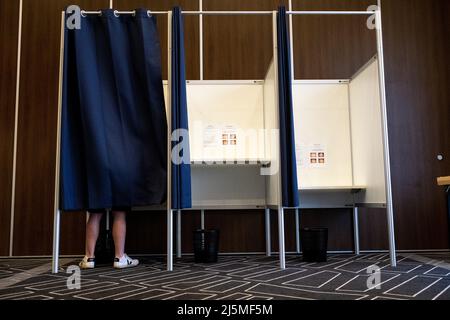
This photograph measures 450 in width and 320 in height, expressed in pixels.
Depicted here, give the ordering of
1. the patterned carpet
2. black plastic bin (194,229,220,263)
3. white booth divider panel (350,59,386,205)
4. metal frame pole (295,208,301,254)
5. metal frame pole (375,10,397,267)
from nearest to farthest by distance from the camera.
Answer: the patterned carpet < metal frame pole (375,10,397,267) < white booth divider panel (350,59,386,205) < black plastic bin (194,229,220,263) < metal frame pole (295,208,301,254)

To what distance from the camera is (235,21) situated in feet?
10.5

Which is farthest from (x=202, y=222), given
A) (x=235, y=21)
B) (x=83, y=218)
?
(x=235, y=21)

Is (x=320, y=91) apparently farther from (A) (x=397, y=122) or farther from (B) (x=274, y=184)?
(B) (x=274, y=184)

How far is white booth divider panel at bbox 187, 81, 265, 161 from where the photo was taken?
9.84 ft

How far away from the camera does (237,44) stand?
126 inches

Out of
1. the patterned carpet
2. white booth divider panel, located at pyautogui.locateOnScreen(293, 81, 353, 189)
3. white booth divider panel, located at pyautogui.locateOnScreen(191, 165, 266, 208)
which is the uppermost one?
white booth divider panel, located at pyautogui.locateOnScreen(293, 81, 353, 189)

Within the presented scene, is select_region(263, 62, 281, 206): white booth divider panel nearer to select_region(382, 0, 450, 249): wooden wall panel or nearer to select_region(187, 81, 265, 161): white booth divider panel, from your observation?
select_region(187, 81, 265, 161): white booth divider panel

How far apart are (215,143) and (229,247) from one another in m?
0.84

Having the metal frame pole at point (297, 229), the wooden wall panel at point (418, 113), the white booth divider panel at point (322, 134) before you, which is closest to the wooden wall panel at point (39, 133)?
the metal frame pole at point (297, 229)

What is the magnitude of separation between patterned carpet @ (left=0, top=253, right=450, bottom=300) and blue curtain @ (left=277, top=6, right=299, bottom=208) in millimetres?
451

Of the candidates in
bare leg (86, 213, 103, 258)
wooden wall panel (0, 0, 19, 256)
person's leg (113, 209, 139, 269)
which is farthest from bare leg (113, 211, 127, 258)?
wooden wall panel (0, 0, 19, 256)

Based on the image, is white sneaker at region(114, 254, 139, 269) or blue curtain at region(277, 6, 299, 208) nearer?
blue curtain at region(277, 6, 299, 208)

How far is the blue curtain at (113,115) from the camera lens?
2197 millimetres

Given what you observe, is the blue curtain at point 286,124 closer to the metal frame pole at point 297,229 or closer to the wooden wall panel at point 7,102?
the metal frame pole at point 297,229
